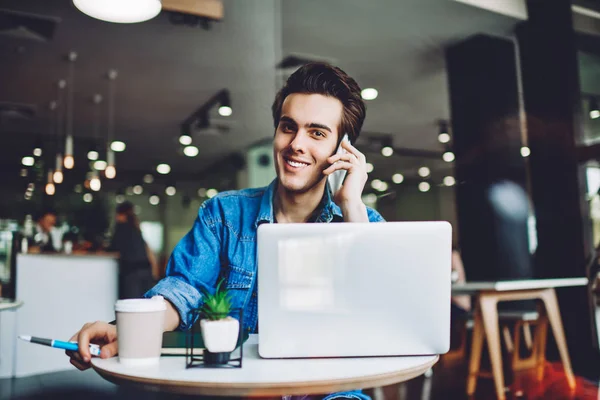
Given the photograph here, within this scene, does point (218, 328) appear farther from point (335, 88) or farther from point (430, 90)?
point (430, 90)

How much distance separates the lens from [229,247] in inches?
53.0

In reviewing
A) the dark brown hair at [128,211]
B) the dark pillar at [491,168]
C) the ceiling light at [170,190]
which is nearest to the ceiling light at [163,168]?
the ceiling light at [170,190]

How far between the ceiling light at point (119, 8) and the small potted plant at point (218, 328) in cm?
197

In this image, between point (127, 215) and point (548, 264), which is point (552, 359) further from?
point (127, 215)

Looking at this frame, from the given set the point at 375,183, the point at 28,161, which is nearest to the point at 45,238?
the point at 28,161

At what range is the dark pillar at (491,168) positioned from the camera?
15.7ft

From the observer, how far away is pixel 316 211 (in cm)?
142

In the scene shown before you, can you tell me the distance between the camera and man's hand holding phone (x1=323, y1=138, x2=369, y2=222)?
1299 millimetres

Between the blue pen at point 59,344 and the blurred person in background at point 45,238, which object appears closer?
the blue pen at point 59,344

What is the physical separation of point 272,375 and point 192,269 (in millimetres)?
524

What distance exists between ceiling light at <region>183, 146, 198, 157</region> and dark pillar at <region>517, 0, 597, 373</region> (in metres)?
6.51

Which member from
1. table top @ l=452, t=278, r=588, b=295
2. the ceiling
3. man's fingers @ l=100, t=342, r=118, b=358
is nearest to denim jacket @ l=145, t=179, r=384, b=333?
man's fingers @ l=100, t=342, r=118, b=358

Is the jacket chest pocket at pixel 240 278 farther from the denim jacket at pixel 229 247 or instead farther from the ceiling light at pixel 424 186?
the ceiling light at pixel 424 186

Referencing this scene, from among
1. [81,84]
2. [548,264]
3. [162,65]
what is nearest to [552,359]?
[548,264]
